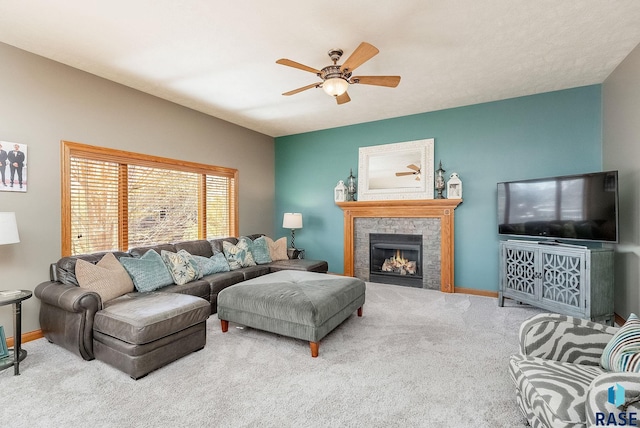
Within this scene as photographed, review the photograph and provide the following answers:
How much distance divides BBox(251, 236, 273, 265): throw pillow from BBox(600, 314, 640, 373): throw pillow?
161 inches

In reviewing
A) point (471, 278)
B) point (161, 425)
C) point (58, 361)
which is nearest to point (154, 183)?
point (58, 361)

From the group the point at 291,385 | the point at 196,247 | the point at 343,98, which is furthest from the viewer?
the point at 196,247

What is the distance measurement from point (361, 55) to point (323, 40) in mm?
519

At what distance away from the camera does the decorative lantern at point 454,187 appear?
4.52 metres

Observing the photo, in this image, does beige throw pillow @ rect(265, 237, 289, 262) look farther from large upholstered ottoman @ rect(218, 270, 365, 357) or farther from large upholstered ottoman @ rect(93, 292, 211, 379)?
large upholstered ottoman @ rect(93, 292, 211, 379)

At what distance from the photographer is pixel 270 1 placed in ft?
7.30

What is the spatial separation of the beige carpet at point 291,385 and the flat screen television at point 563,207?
54.0 inches

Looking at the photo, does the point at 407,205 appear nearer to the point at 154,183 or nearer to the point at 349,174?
the point at 349,174

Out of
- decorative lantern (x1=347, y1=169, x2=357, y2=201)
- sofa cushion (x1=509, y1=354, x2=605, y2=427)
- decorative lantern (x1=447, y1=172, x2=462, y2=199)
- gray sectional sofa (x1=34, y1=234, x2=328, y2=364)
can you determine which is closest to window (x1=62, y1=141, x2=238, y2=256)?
gray sectional sofa (x1=34, y1=234, x2=328, y2=364)

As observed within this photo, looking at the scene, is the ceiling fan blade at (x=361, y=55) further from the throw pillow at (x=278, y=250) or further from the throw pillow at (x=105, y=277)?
the throw pillow at (x=278, y=250)

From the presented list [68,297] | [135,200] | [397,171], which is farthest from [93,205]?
[397,171]

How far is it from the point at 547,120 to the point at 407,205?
7.18 feet

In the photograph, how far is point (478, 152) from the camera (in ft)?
14.6

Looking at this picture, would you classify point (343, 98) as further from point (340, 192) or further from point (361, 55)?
point (340, 192)
